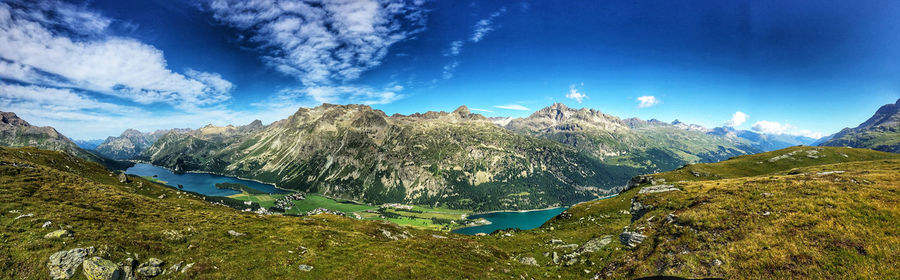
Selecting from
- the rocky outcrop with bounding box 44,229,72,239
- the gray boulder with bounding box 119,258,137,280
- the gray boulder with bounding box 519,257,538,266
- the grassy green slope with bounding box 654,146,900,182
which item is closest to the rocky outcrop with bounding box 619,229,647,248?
the gray boulder with bounding box 519,257,538,266

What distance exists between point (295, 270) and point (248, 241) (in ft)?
37.3

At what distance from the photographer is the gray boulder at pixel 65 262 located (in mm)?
21297

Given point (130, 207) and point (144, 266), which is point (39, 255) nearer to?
point (144, 266)

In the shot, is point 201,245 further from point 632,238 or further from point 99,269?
point 632,238

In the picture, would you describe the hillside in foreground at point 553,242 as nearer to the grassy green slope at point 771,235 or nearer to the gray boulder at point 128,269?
the grassy green slope at point 771,235

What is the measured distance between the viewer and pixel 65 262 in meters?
22.0

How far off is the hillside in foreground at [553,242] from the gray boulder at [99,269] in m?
0.78

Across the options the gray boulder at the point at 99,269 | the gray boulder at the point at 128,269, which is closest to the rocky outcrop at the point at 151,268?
the gray boulder at the point at 128,269

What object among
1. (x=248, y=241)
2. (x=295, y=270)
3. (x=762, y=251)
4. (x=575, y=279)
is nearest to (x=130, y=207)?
(x=248, y=241)

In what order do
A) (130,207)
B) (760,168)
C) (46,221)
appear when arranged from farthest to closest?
(760,168) < (130,207) < (46,221)

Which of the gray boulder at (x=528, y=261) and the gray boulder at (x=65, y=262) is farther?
the gray boulder at (x=528, y=261)

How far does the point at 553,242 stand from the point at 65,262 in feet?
170

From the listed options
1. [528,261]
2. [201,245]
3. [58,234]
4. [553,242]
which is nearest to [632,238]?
[528,261]

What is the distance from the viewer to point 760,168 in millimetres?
95188
